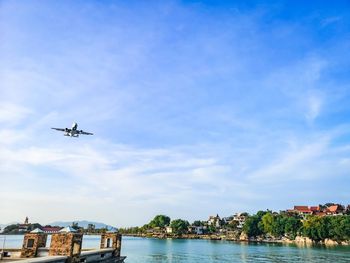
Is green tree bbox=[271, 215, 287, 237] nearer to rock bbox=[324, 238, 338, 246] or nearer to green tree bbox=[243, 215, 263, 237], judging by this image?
green tree bbox=[243, 215, 263, 237]

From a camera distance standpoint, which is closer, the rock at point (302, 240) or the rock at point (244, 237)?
the rock at point (302, 240)

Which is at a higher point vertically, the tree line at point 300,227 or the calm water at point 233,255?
the tree line at point 300,227

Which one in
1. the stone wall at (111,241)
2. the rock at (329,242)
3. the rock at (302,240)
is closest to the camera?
the stone wall at (111,241)

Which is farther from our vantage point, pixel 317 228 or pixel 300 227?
pixel 300 227

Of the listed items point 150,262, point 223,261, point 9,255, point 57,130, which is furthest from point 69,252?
point 223,261

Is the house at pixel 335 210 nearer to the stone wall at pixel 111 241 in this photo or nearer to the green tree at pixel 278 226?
the green tree at pixel 278 226

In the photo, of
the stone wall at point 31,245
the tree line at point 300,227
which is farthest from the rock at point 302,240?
the stone wall at point 31,245

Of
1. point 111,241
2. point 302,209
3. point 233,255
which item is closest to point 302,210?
point 302,209

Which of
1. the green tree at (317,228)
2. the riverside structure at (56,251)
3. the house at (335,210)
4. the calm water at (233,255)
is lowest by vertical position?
the calm water at (233,255)

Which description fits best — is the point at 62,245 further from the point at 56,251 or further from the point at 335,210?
the point at 335,210

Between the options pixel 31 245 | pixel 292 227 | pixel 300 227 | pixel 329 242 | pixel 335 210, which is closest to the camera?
pixel 31 245

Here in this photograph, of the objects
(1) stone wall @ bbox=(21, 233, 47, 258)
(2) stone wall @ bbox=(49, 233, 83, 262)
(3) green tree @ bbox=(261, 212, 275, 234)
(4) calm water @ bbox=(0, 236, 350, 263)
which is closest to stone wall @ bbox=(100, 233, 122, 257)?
(1) stone wall @ bbox=(21, 233, 47, 258)

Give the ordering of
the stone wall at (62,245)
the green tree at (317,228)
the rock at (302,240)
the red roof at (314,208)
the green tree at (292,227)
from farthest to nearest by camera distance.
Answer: the red roof at (314,208) → the green tree at (292,227) → the rock at (302,240) → the green tree at (317,228) → the stone wall at (62,245)

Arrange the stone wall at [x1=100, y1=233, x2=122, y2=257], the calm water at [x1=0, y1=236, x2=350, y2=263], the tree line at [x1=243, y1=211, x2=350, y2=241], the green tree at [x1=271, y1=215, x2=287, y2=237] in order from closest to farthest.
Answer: the stone wall at [x1=100, y1=233, x2=122, y2=257] → the calm water at [x1=0, y1=236, x2=350, y2=263] → the tree line at [x1=243, y1=211, x2=350, y2=241] → the green tree at [x1=271, y1=215, x2=287, y2=237]
